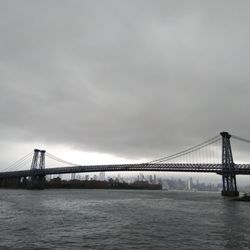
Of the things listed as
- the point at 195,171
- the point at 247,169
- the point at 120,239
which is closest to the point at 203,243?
the point at 120,239

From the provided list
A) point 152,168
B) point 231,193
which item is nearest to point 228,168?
point 231,193

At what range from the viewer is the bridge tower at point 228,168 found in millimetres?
79625

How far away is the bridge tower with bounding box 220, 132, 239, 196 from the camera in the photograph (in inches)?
3135

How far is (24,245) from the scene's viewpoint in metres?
16.0

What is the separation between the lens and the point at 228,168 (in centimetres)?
7962

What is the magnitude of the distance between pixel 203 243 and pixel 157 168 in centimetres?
8370

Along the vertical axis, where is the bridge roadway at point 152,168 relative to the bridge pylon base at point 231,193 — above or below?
above

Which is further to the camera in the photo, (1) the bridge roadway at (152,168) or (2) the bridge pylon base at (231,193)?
(1) the bridge roadway at (152,168)

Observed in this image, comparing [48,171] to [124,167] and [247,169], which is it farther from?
[247,169]

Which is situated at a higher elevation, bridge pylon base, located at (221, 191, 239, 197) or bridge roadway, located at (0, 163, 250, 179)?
bridge roadway, located at (0, 163, 250, 179)

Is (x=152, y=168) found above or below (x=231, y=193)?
above

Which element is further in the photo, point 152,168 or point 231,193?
point 152,168

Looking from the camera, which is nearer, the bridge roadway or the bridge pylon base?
the bridge pylon base

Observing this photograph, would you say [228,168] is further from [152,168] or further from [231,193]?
[152,168]
